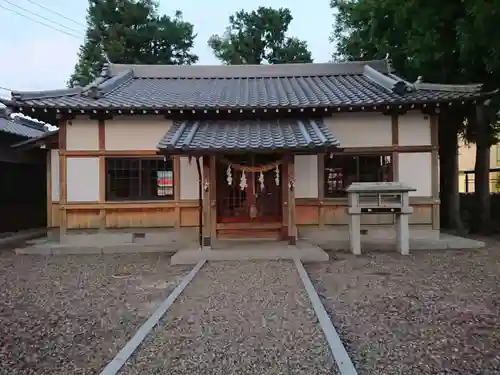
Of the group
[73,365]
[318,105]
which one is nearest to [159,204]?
[318,105]

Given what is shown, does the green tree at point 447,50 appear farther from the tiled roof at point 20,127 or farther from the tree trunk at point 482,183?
the tiled roof at point 20,127

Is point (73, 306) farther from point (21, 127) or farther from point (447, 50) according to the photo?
point (21, 127)

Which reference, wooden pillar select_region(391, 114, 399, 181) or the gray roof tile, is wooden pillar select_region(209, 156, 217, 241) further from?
the gray roof tile

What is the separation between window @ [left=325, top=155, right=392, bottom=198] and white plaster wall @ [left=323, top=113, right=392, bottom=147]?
0.35 meters

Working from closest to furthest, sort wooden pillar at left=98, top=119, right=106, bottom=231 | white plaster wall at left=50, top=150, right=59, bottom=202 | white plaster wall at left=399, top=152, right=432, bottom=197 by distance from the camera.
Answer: wooden pillar at left=98, top=119, right=106, bottom=231 < white plaster wall at left=399, top=152, right=432, bottom=197 < white plaster wall at left=50, top=150, right=59, bottom=202

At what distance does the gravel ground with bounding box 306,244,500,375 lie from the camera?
12.8 feet

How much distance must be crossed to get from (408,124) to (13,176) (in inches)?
495

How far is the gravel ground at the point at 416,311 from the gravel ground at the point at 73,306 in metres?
2.35

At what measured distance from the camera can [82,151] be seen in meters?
11.3

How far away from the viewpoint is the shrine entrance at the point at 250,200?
11.0 m

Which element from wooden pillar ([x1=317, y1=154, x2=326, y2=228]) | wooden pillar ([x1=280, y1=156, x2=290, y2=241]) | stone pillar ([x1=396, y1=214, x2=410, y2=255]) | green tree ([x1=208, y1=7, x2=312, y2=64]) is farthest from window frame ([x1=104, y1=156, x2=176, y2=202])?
green tree ([x1=208, y1=7, x2=312, y2=64])

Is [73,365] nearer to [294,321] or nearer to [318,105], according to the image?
[294,321]

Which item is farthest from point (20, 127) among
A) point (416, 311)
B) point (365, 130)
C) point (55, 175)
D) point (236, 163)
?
point (416, 311)

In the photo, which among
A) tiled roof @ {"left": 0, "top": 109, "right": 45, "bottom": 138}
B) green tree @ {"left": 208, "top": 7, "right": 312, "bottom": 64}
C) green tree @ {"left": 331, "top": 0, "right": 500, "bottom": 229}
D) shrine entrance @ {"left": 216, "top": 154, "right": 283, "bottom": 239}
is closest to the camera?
green tree @ {"left": 331, "top": 0, "right": 500, "bottom": 229}
